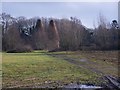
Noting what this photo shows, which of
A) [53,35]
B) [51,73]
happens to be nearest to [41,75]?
[51,73]

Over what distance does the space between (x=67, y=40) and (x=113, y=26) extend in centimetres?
783

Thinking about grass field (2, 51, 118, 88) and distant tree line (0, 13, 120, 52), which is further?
distant tree line (0, 13, 120, 52)

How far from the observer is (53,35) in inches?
1537

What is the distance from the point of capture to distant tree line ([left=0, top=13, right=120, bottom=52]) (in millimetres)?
33656

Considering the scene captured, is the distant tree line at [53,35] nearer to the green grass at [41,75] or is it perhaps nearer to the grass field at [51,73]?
the grass field at [51,73]

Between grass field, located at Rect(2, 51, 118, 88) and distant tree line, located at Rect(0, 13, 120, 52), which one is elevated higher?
distant tree line, located at Rect(0, 13, 120, 52)

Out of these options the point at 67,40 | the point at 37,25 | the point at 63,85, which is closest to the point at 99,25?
the point at 67,40

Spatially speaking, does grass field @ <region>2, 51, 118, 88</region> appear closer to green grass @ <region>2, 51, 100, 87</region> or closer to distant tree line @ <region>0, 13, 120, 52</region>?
green grass @ <region>2, 51, 100, 87</region>

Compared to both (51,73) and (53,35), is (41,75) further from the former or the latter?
(53,35)

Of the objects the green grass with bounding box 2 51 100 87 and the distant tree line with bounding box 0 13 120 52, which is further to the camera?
the distant tree line with bounding box 0 13 120 52

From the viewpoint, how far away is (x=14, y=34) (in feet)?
117

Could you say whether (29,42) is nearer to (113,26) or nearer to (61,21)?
(61,21)

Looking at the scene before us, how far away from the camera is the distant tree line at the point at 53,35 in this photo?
110 ft

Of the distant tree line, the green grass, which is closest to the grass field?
the green grass
